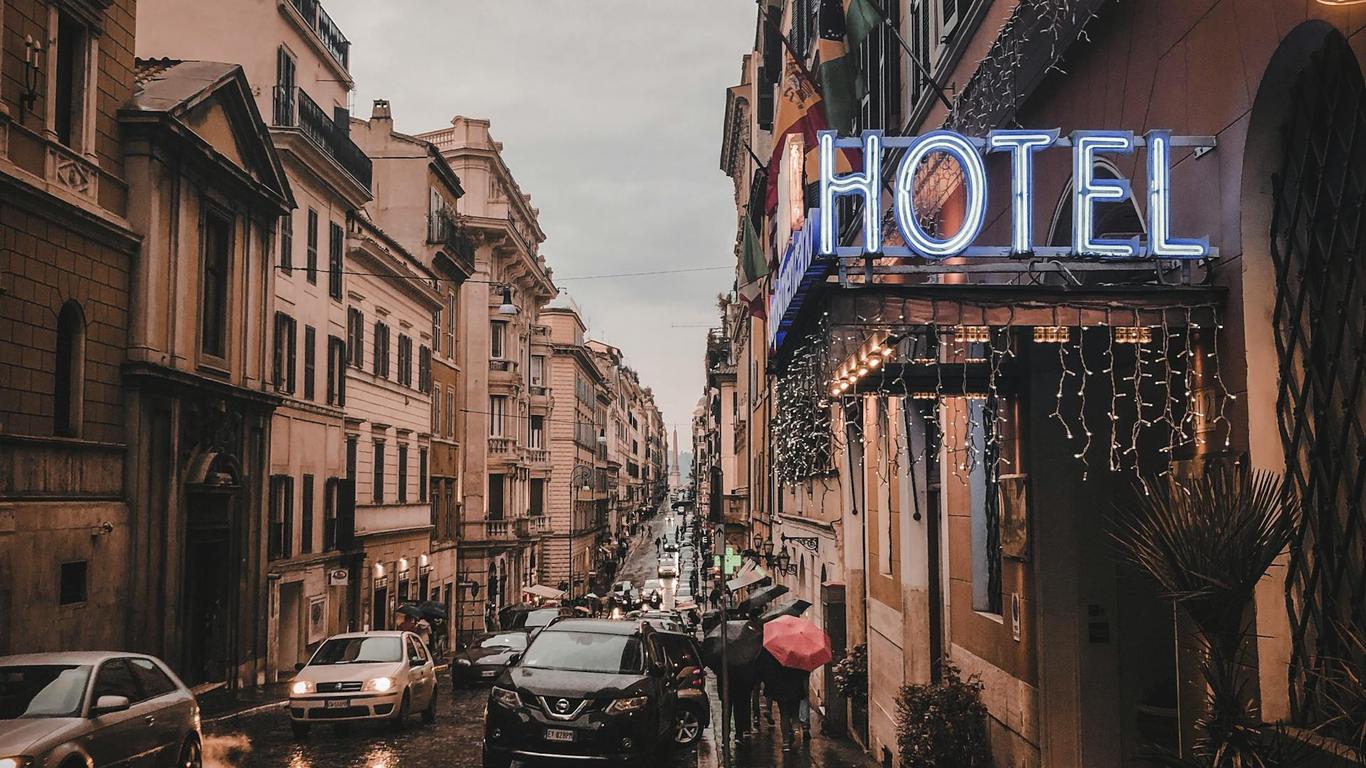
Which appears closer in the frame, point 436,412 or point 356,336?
point 356,336

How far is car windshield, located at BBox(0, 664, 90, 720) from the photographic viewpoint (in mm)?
10609

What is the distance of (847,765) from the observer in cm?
1664

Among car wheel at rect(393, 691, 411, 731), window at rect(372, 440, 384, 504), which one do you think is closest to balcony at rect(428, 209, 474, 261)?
window at rect(372, 440, 384, 504)

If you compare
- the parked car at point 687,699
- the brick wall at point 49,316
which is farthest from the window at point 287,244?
the parked car at point 687,699

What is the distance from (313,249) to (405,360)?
959 centimetres

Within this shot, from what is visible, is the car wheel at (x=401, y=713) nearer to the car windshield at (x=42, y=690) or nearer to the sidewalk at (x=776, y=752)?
the sidewalk at (x=776, y=752)

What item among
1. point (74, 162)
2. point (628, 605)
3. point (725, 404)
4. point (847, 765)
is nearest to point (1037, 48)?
point (847, 765)

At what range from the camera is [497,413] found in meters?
59.0

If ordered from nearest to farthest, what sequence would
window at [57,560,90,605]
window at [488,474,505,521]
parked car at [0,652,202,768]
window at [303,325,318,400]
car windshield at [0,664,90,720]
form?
parked car at [0,652,202,768], car windshield at [0,664,90,720], window at [57,560,90,605], window at [303,325,318,400], window at [488,474,505,521]

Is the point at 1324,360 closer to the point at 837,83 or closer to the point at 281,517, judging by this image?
→ the point at 837,83

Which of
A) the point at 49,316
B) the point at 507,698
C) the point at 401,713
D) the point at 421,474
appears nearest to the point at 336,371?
the point at 421,474

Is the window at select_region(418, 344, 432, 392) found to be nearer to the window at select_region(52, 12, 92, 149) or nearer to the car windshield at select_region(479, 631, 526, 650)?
the car windshield at select_region(479, 631, 526, 650)

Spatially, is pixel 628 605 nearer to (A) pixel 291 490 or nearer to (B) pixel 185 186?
(A) pixel 291 490

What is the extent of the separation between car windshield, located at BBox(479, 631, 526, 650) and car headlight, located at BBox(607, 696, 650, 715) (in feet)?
45.7
